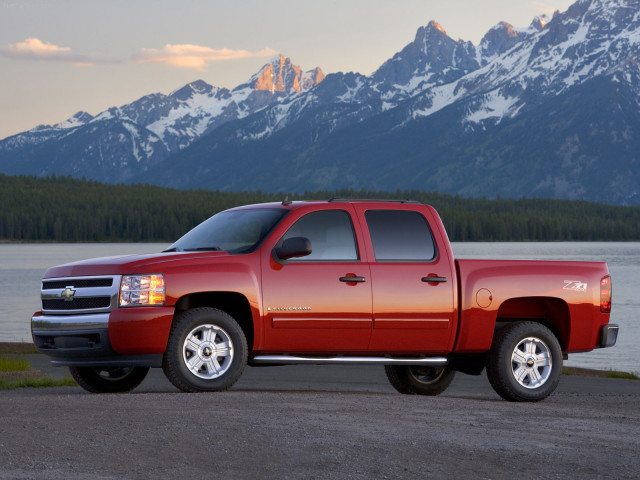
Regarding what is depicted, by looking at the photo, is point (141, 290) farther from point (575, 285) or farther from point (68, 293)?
point (575, 285)

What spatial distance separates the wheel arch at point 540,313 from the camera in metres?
14.2

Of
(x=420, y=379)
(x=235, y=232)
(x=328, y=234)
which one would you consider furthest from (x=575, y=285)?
(x=235, y=232)

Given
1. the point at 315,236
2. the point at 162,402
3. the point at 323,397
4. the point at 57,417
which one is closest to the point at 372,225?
the point at 315,236

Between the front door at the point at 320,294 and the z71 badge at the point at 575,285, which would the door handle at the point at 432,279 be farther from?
the z71 badge at the point at 575,285

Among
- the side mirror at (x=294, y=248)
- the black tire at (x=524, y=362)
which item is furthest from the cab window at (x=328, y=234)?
the black tire at (x=524, y=362)

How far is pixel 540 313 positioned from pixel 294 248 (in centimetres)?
369

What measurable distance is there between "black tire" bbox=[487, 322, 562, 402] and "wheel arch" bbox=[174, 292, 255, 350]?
116 inches

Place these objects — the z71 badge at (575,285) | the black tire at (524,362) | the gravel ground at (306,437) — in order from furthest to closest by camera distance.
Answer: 1. the z71 badge at (575,285)
2. the black tire at (524,362)
3. the gravel ground at (306,437)

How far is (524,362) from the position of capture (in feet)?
45.6

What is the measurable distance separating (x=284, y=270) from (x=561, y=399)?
186 inches

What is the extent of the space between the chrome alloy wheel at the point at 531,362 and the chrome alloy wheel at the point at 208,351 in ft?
11.6

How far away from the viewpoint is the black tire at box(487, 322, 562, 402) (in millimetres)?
13711

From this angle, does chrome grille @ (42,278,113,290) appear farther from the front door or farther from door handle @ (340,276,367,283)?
door handle @ (340,276,367,283)

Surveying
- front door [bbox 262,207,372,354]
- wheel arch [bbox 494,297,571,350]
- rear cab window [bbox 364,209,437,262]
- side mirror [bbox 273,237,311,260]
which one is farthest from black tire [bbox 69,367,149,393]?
wheel arch [bbox 494,297,571,350]
